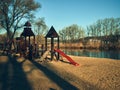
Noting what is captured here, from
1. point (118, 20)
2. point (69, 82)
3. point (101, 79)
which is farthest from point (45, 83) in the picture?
point (118, 20)

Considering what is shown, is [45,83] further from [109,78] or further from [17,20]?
[17,20]

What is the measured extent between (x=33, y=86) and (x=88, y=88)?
2.68m

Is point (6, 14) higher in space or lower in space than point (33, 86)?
higher

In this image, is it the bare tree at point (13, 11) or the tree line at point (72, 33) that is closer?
the bare tree at point (13, 11)

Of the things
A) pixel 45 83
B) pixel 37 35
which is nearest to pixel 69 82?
pixel 45 83

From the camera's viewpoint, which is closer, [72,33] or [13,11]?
[13,11]

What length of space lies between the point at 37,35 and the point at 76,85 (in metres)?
63.2

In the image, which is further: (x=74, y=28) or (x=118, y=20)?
(x=74, y=28)

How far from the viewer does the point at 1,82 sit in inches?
390

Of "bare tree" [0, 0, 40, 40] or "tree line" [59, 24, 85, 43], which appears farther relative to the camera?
"tree line" [59, 24, 85, 43]

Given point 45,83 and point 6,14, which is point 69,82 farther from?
point 6,14

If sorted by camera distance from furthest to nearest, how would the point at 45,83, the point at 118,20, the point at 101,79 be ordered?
the point at 118,20 < the point at 101,79 < the point at 45,83

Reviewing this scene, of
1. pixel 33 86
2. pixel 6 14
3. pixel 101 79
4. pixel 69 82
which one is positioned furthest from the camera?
pixel 6 14

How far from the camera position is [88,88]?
10.1 m
